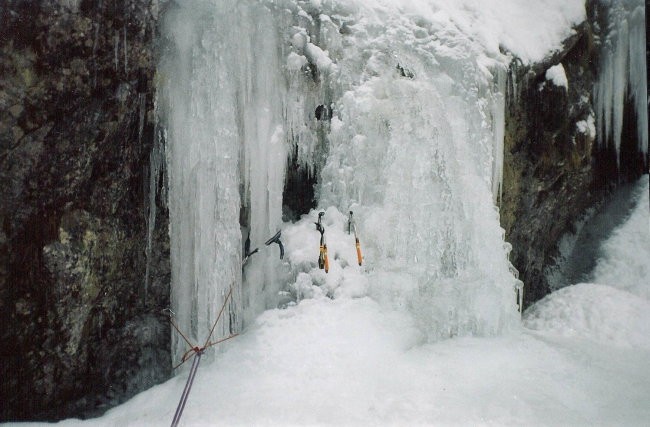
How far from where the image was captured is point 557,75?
660cm

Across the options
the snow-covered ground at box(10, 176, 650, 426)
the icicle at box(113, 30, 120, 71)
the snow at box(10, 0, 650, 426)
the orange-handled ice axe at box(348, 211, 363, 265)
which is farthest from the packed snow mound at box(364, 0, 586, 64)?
the snow-covered ground at box(10, 176, 650, 426)

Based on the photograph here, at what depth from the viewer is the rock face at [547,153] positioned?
650 centimetres

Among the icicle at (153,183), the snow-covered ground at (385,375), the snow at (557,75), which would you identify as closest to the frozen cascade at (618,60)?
the snow at (557,75)

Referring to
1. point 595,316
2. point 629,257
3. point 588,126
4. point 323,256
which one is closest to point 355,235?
point 323,256

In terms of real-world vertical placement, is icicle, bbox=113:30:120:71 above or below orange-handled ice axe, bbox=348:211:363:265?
above

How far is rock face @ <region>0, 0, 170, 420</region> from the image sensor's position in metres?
3.53

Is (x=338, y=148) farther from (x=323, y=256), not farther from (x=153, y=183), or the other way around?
(x=153, y=183)

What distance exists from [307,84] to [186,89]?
155cm

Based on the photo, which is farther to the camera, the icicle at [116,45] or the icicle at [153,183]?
the icicle at [153,183]

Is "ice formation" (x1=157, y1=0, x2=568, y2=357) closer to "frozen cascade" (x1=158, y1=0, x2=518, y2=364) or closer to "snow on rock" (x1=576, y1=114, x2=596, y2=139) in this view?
"frozen cascade" (x1=158, y1=0, x2=518, y2=364)

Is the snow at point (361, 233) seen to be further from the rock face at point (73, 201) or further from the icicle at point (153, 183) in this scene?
the rock face at point (73, 201)

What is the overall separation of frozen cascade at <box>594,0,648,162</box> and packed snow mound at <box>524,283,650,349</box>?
3.38m

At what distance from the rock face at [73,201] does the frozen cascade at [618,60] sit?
7924mm

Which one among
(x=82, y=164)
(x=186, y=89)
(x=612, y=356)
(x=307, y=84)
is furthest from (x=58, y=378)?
(x=612, y=356)
